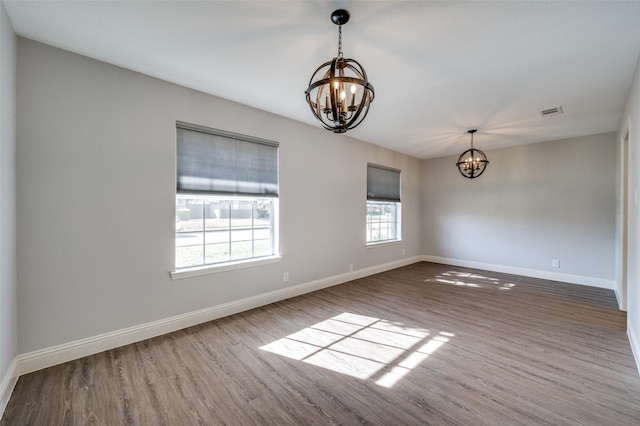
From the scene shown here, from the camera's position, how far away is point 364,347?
2682mm

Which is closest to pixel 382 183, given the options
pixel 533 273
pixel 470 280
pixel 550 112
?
pixel 470 280

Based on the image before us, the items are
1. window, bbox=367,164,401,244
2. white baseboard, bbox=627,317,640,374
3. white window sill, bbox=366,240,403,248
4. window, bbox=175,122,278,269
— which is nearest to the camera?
white baseboard, bbox=627,317,640,374

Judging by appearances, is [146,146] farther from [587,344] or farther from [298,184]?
[587,344]

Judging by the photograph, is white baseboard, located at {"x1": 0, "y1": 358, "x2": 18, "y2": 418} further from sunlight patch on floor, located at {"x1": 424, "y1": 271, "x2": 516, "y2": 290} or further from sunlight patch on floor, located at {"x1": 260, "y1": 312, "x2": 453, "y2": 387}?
sunlight patch on floor, located at {"x1": 424, "y1": 271, "x2": 516, "y2": 290}

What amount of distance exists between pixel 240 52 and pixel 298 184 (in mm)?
2051

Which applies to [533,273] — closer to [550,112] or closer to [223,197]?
[550,112]

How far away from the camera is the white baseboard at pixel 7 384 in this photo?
1.84m

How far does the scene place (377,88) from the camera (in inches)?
121

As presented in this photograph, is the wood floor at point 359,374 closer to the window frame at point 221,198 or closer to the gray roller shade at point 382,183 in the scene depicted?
the window frame at point 221,198

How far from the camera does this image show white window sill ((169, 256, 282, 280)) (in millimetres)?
3031

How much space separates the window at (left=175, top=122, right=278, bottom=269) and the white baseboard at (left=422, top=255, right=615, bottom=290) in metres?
4.65

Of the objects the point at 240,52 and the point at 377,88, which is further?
the point at 377,88

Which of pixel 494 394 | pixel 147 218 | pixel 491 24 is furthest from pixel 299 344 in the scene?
pixel 491 24

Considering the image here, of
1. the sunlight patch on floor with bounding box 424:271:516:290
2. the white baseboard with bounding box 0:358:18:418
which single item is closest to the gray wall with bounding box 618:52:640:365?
the sunlight patch on floor with bounding box 424:271:516:290
